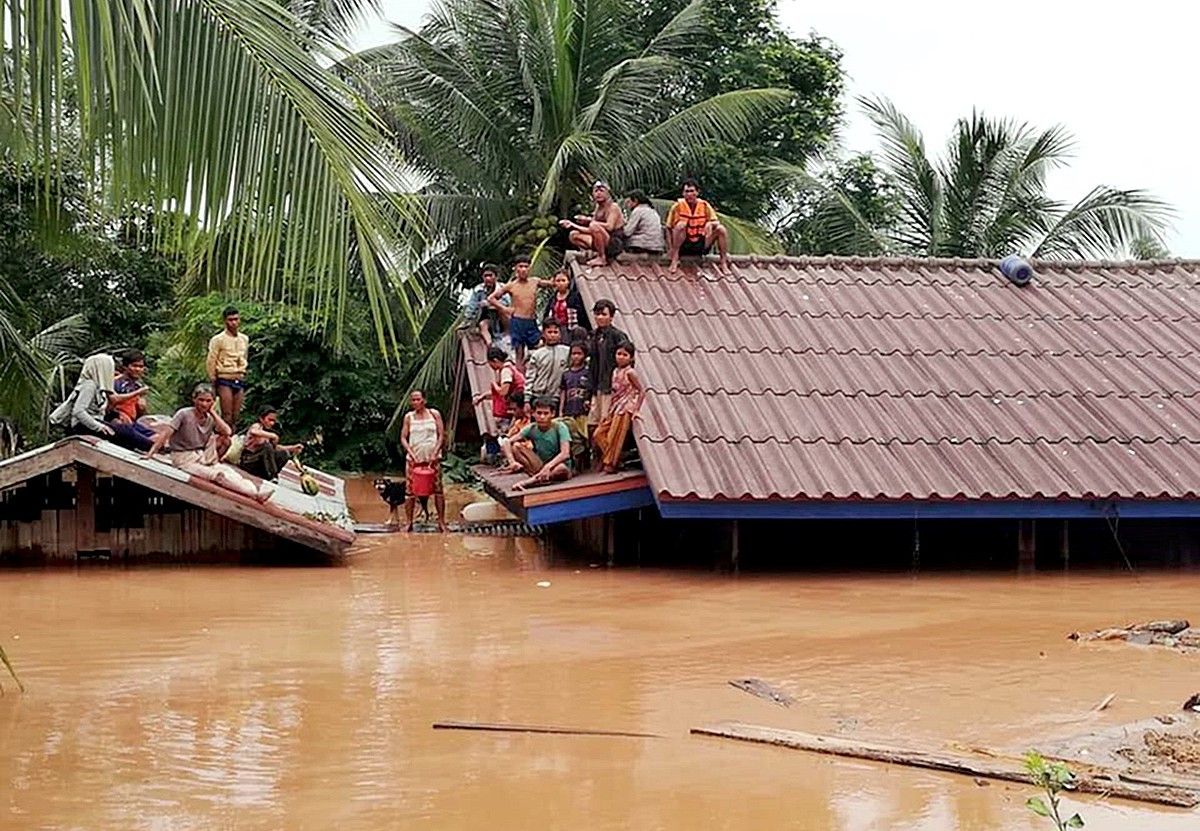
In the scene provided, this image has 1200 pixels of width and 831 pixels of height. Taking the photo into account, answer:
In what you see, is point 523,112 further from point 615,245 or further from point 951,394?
point 951,394

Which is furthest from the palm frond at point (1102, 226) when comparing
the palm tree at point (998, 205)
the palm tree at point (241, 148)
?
the palm tree at point (241, 148)

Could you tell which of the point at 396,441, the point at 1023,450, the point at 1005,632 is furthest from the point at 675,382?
the point at 396,441

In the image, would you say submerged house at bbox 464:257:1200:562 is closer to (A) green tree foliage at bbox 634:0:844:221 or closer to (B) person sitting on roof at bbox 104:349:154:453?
(B) person sitting on roof at bbox 104:349:154:453

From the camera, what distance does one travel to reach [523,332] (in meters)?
16.0

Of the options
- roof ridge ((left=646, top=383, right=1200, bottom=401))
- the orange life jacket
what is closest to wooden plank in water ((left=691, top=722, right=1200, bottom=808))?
roof ridge ((left=646, top=383, right=1200, bottom=401))

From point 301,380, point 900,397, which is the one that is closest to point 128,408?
point 900,397

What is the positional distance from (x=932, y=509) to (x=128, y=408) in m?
7.27

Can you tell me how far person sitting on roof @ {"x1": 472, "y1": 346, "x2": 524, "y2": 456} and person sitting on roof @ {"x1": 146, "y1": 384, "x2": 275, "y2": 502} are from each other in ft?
8.42

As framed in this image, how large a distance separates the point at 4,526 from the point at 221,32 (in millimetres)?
9540

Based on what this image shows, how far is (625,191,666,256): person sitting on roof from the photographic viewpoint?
51.0 feet

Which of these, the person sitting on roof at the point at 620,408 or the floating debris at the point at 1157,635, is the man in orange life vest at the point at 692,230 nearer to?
the person sitting on roof at the point at 620,408

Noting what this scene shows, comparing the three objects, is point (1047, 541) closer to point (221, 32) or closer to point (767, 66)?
point (221, 32)

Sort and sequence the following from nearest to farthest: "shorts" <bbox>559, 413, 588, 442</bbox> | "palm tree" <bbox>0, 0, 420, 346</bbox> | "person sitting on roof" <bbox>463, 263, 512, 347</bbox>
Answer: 1. "palm tree" <bbox>0, 0, 420, 346</bbox>
2. "shorts" <bbox>559, 413, 588, 442</bbox>
3. "person sitting on roof" <bbox>463, 263, 512, 347</bbox>

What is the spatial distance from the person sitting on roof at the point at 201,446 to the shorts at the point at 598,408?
2917 millimetres
